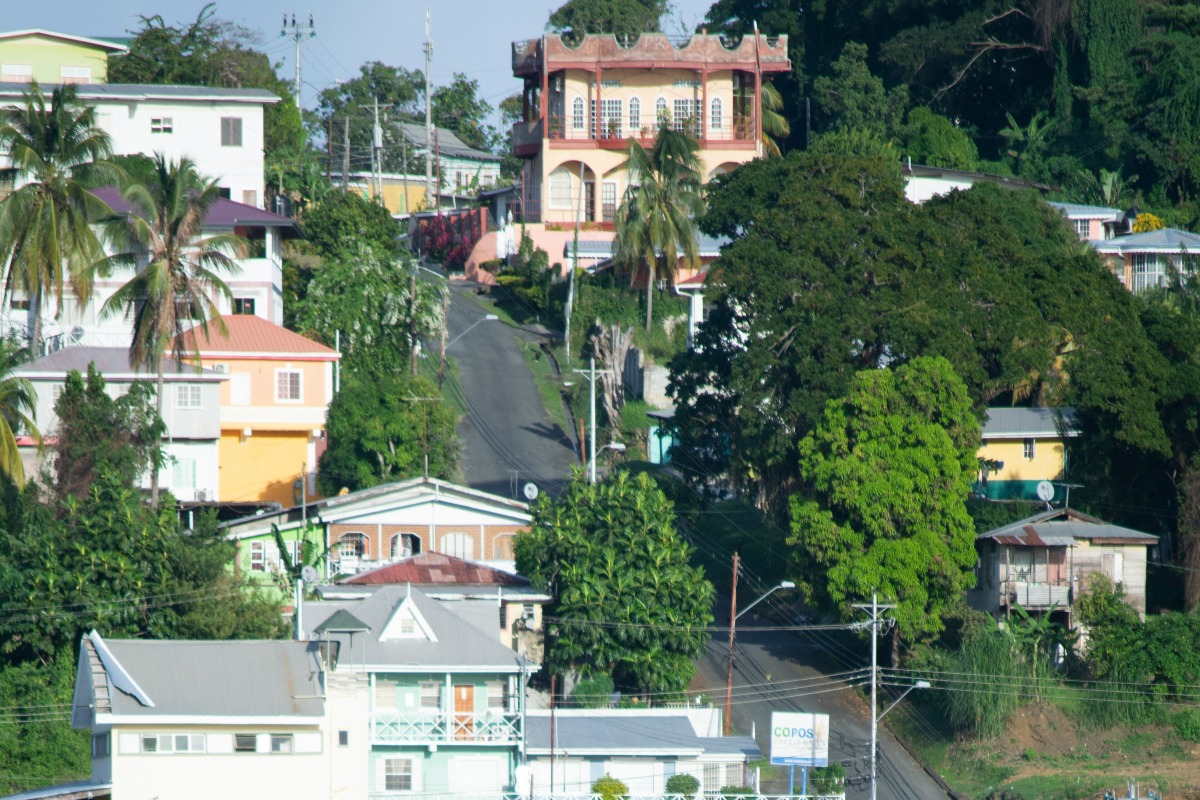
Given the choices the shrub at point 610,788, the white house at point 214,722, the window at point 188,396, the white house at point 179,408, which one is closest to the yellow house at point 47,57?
the white house at point 179,408

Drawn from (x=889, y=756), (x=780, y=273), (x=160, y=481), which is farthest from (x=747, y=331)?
(x=160, y=481)

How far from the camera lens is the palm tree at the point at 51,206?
67.0 m

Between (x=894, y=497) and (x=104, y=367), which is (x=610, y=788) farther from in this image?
(x=104, y=367)

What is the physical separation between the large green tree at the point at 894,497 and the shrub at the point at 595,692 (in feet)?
22.6

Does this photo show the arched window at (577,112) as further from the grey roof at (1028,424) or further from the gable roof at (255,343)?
the grey roof at (1028,424)

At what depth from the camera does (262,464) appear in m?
70.4

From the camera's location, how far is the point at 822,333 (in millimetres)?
59938

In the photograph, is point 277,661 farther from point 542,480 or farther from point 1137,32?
point 1137,32

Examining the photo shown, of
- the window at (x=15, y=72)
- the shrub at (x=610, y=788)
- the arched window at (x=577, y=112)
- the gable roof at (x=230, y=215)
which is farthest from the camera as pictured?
the arched window at (x=577, y=112)

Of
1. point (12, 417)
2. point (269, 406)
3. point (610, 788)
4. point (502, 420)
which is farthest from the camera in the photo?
point (502, 420)

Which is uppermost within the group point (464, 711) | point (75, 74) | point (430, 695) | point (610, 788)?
point (75, 74)

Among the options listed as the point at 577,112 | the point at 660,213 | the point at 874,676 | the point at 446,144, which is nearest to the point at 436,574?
the point at 874,676

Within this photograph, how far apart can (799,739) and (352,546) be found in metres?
18.5

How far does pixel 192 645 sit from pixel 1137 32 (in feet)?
221
